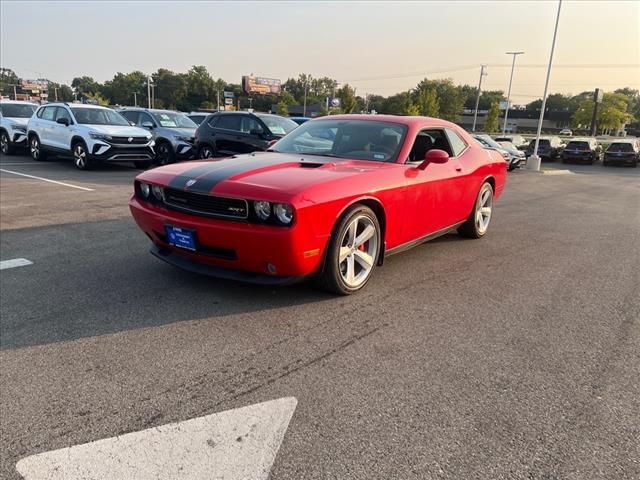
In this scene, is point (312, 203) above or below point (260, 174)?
below

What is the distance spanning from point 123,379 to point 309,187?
1.66 m

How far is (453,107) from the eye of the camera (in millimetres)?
103312

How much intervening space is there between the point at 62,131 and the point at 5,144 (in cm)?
416

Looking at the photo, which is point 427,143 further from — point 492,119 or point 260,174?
point 492,119

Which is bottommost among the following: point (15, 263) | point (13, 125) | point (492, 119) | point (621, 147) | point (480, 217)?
point (15, 263)

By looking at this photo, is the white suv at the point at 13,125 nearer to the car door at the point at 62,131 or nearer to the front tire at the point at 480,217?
the car door at the point at 62,131

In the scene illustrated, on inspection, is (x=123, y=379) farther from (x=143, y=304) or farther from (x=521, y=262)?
(x=521, y=262)

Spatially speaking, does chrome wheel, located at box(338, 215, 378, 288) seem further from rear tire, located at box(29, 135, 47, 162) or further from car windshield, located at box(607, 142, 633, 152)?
car windshield, located at box(607, 142, 633, 152)

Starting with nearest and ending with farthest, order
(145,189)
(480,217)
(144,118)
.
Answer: (145,189)
(480,217)
(144,118)

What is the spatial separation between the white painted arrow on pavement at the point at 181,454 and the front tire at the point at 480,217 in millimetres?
4338

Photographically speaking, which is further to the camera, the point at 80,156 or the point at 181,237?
the point at 80,156

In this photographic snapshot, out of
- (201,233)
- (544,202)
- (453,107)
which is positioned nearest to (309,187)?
(201,233)

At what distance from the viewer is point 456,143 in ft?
18.2

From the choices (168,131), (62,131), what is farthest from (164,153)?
(62,131)
